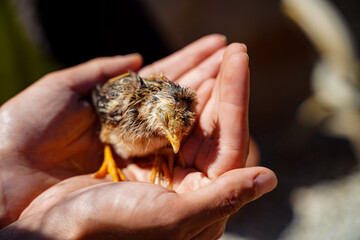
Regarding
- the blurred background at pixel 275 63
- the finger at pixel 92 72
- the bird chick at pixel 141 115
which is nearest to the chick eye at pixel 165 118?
the bird chick at pixel 141 115

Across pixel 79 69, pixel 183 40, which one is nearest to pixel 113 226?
pixel 79 69

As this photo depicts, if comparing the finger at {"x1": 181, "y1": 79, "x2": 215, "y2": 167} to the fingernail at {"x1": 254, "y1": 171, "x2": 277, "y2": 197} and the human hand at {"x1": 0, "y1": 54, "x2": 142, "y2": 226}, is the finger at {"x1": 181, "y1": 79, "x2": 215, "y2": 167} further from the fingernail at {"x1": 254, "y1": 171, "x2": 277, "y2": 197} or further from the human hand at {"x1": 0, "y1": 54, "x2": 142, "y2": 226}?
the human hand at {"x1": 0, "y1": 54, "x2": 142, "y2": 226}

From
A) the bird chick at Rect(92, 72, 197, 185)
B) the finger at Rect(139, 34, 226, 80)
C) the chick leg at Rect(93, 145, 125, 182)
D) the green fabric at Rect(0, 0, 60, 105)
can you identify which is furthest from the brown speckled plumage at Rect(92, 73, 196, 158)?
the green fabric at Rect(0, 0, 60, 105)

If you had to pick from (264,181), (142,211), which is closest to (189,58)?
(264,181)

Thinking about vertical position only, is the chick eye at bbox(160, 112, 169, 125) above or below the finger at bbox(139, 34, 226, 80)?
below

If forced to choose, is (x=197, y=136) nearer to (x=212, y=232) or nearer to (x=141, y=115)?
(x=141, y=115)

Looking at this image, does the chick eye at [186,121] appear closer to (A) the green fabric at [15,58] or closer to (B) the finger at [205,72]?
(B) the finger at [205,72]

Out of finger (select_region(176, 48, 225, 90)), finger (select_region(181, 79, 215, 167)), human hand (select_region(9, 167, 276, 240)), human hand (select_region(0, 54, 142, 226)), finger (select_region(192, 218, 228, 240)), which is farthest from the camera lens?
finger (select_region(176, 48, 225, 90))

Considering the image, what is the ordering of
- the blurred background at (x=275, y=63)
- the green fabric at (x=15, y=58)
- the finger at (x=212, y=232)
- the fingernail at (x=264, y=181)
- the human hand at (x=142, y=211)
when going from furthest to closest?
the blurred background at (x=275, y=63)
the green fabric at (x=15, y=58)
the finger at (x=212, y=232)
the fingernail at (x=264, y=181)
the human hand at (x=142, y=211)

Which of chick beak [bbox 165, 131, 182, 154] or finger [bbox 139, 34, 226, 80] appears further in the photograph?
finger [bbox 139, 34, 226, 80]
